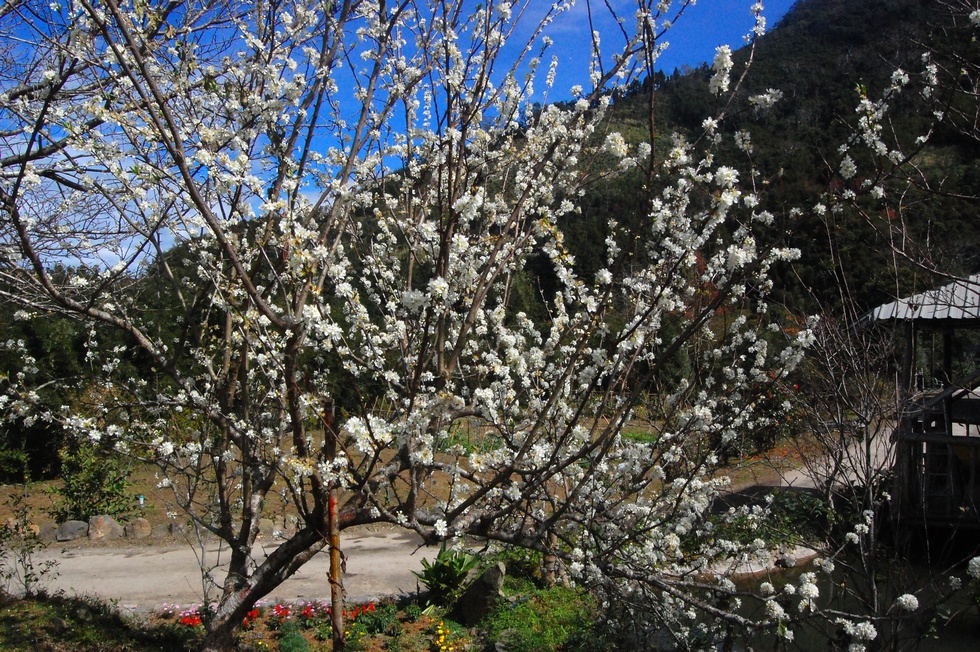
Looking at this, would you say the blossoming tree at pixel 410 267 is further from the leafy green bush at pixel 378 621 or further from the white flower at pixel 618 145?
the leafy green bush at pixel 378 621

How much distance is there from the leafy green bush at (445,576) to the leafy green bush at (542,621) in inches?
24.2

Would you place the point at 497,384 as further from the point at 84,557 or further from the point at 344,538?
the point at 84,557

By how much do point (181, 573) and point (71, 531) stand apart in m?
2.44

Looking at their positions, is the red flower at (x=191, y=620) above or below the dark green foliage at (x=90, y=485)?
below

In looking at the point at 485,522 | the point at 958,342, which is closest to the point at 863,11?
the point at 958,342

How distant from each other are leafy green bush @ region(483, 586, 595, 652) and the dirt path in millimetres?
1112

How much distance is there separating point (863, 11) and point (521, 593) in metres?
48.8

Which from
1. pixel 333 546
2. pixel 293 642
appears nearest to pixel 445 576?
pixel 293 642

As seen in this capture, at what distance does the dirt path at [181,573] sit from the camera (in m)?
6.69

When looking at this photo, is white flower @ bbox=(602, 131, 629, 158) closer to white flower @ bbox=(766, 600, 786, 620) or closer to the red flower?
white flower @ bbox=(766, 600, 786, 620)

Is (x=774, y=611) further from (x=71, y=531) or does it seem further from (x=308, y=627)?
(x=71, y=531)

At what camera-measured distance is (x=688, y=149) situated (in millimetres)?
2643

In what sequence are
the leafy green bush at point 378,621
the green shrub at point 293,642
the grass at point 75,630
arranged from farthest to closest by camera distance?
the leafy green bush at point 378,621 → the green shrub at point 293,642 → the grass at point 75,630

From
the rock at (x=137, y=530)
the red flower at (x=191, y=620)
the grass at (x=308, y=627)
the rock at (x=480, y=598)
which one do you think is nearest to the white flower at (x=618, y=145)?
the grass at (x=308, y=627)
